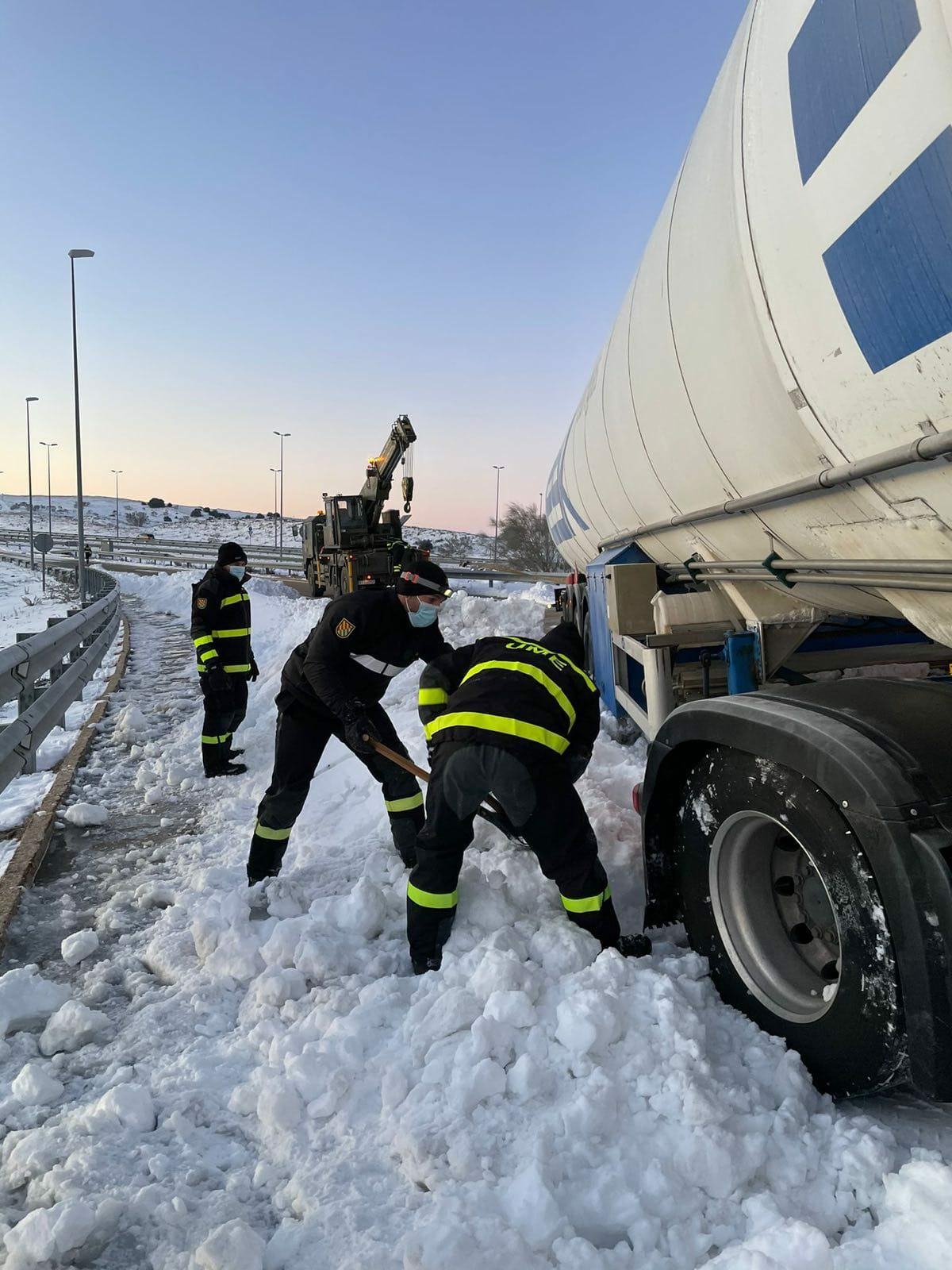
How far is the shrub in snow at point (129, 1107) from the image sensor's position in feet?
7.61

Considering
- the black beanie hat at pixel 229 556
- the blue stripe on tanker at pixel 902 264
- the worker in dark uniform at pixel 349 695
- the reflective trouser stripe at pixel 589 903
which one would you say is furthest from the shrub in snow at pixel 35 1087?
the black beanie hat at pixel 229 556

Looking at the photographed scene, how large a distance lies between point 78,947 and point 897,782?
333 centimetres

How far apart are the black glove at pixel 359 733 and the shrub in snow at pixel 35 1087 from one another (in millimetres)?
1820

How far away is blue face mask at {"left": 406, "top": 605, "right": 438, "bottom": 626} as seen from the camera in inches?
158

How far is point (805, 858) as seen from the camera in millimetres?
2518

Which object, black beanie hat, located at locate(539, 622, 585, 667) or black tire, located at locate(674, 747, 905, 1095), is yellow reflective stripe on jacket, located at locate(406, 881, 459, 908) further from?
black beanie hat, located at locate(539, 622, 585, 667)

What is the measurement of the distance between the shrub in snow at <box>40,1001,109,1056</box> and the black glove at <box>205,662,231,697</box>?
3.33 m

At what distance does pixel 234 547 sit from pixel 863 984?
18.5 ft

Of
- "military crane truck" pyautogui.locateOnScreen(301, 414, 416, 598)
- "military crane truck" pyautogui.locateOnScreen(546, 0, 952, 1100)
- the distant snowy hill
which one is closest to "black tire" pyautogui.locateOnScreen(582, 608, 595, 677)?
"military crane truck" pyautogui.locateOnScreen(546, 0, 952, 1100)

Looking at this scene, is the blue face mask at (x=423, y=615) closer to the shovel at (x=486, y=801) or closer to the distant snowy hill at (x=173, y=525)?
the shovel at (x=486, y=801)

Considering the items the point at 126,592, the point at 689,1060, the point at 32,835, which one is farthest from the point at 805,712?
the point at 126,592

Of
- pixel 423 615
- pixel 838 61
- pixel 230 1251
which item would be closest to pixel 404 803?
pixel 423 615

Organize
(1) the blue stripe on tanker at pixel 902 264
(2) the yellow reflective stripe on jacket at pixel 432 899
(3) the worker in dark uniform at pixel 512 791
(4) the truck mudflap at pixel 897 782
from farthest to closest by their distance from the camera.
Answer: (2) the yellow reflective stripe on jacket at pixel 432 899, (3) the worker in dark uniform at pixel 512 791, (4) the truck mudflap at pixel 897 782, (1) the blue stripe on tanker at pixel 902 264

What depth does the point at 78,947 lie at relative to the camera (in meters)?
3.29
